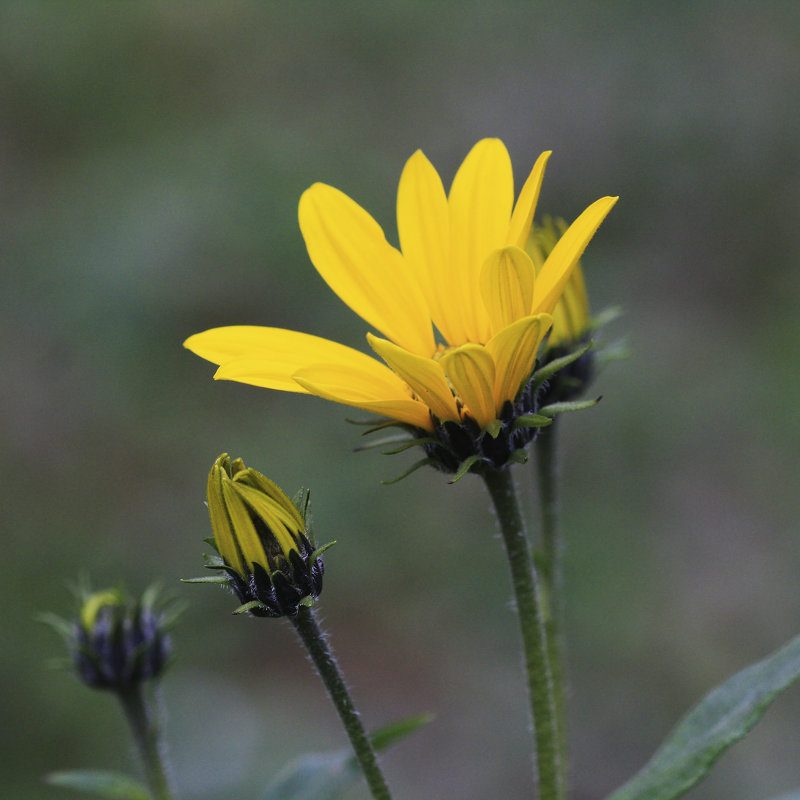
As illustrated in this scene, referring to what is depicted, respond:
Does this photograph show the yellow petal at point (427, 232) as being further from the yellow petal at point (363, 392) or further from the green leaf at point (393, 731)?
the green leaf at point (393, 731)

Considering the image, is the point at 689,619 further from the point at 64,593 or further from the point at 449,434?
the point at 449,434

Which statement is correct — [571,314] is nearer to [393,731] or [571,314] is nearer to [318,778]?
[393,731]

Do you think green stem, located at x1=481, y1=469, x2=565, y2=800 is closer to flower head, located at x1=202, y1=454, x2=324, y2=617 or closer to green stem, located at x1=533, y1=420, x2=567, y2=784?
green stem, located at x1=533, y1=420, x2=567, y2=784

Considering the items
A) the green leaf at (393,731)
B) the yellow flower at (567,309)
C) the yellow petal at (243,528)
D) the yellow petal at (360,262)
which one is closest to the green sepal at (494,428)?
the yellow petal at (360,262)

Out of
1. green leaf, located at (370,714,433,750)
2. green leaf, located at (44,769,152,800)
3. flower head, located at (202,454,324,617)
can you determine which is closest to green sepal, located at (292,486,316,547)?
flower head, located at (202,454,324,617)

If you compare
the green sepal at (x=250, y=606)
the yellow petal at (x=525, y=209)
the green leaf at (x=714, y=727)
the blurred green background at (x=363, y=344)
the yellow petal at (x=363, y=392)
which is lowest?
the green leaf at (x=714, y=727)

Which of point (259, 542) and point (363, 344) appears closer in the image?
point (259, 542)

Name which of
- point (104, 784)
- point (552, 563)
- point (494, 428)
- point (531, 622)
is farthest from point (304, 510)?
point (104, 784)
